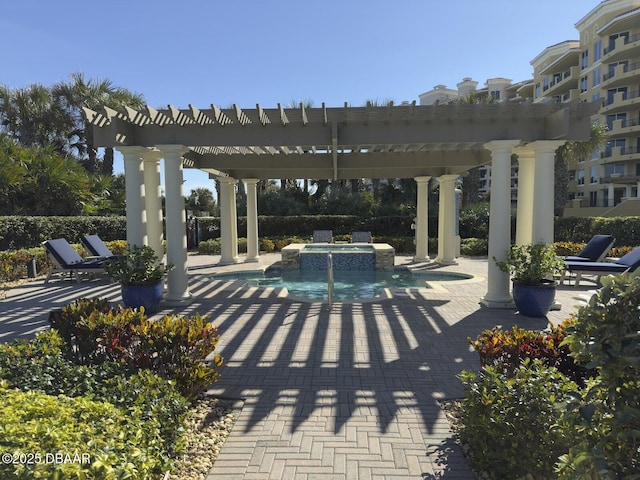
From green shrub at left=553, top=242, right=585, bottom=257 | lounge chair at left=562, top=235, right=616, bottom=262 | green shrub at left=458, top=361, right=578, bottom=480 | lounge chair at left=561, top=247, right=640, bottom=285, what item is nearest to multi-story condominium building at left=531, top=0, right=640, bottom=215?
green shrub at left=553, top=242, right=585, bottom=257

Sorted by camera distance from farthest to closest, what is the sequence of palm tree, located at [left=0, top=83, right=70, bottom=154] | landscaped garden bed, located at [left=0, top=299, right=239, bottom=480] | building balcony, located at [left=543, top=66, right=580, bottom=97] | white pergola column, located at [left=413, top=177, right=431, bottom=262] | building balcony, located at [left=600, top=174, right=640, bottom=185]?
1. building balcony, located at [left=543, top=66, right=580, bottom=97]
2. building balcony, located at [left=600, top=174, right=640, bottom=185]
3. palm tree, located at [left=0, top=83, right=70, bottom=154]
4. white pergola column, located at [left=413, top=177, right=431, bottom=262]
5. landscaped garden bed, located at [left=0, top=299, right=239, bottom=480]

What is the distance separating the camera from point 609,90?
126 ft

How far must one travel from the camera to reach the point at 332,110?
24.6 feet

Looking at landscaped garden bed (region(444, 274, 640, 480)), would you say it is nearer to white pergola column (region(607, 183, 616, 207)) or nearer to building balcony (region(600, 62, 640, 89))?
Answer: white pergola column (region(607, 183, 616, 207))

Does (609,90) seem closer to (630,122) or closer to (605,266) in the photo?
(630,122)

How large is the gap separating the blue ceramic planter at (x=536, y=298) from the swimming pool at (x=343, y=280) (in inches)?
143

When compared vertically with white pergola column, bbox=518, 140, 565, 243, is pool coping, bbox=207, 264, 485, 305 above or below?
below

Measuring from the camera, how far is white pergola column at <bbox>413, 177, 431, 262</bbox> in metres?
15.6

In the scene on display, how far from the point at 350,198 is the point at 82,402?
990 inches

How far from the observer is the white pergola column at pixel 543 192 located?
26.8 feet

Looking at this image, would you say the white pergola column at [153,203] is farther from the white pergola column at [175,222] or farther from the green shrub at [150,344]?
the green shrub at [150,344]

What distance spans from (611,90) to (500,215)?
41527 mm

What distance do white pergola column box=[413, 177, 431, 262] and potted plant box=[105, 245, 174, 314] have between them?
10.6m

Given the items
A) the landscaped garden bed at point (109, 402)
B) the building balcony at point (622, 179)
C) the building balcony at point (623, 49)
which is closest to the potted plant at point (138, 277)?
the landscaped garden bed at point (109, 402)
